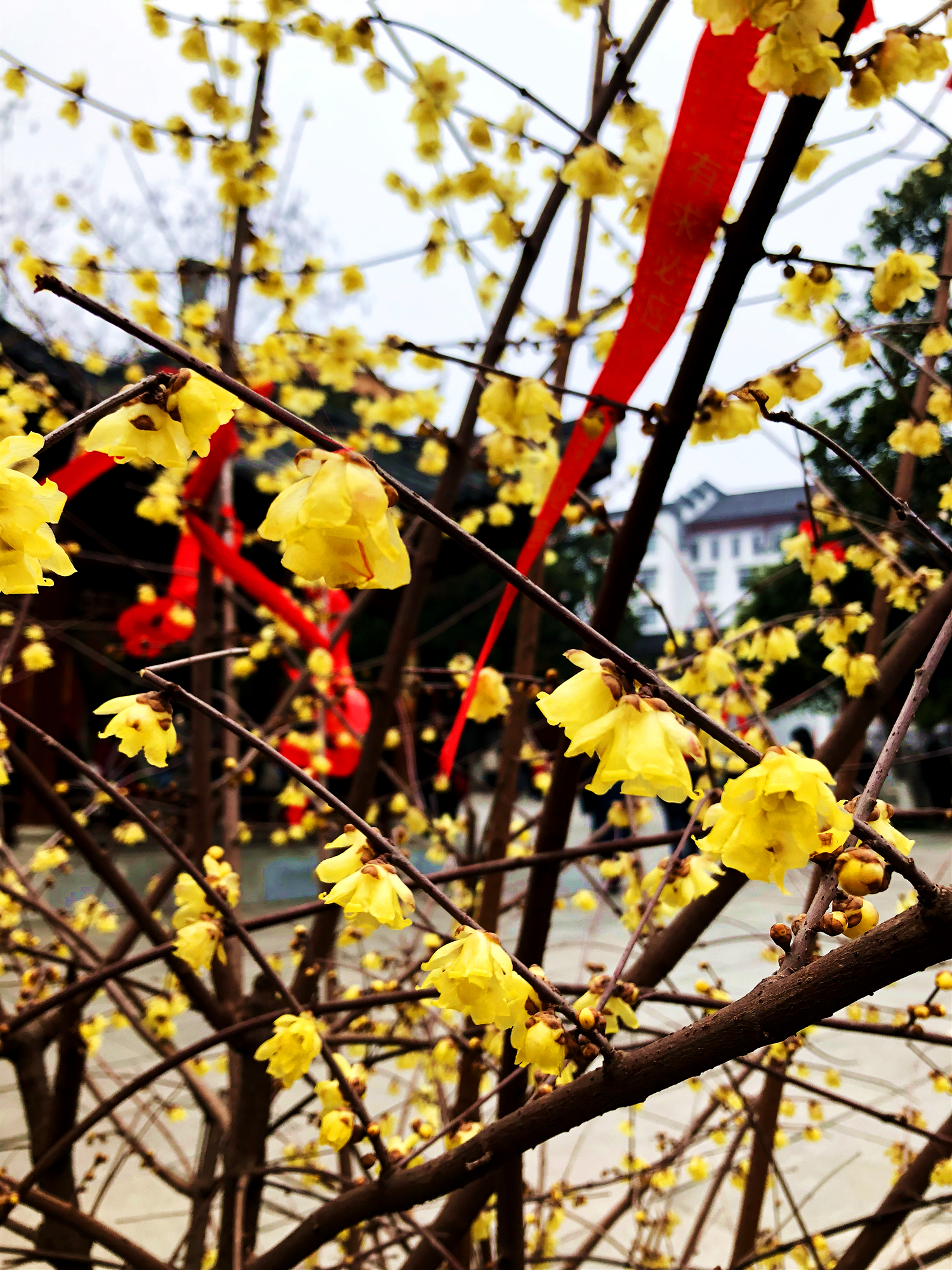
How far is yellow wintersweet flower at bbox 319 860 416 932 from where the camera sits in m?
0.60

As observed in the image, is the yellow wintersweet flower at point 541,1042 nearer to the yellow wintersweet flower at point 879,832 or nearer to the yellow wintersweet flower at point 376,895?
the yellow wintersweet flower at point 376,895

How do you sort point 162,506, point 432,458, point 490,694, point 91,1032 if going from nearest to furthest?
point 490,694
point 91,1032
point 162,506
point 432,458

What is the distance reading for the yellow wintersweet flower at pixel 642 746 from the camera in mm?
491

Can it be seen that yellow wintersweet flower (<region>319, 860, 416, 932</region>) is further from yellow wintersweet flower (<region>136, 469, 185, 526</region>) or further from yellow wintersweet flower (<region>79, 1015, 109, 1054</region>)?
yellow wintersweet flower (<region>136, 469, 185, 526</region>)

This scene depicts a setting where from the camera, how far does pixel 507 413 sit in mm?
1210

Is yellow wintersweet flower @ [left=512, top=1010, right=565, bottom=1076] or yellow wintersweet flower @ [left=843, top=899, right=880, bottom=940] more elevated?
yellow wintersweet flower @ [left=843, top=899, right=880, bottom=940]

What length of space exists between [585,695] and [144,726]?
0.36m

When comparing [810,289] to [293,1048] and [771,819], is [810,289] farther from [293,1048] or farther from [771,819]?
[293,1048]

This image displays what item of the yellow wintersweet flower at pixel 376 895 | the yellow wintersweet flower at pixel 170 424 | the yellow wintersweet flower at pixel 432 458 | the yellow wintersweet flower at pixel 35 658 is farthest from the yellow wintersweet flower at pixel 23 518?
the yellow wintersweet flower at pixel 35 658

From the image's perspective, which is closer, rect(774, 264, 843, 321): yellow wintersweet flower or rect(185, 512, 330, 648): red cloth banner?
rect(774, 264, 843, 321): yellow wintersweet flower

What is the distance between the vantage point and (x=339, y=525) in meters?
0.47

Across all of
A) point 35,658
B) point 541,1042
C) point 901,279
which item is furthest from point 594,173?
point 35,658

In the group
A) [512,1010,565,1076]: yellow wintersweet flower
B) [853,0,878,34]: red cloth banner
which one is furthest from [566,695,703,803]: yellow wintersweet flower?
[853,0,878,34]: red cloth banner

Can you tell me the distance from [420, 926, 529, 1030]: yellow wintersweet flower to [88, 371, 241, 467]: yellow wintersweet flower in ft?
1.24
